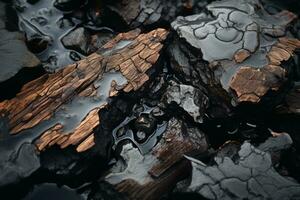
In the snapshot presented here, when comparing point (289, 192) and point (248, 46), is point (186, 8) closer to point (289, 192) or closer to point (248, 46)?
point (248, 46)

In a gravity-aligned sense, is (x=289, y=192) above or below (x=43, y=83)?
below

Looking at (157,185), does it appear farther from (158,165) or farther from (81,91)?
(81,91)

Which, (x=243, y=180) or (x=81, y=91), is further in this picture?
(x=81, y=91)

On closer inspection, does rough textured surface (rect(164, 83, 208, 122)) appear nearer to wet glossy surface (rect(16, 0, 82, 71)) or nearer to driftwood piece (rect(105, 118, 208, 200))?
driftwood piece (rect(105, 118, 208, 200))

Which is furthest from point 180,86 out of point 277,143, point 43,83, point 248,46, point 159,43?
point 43,83

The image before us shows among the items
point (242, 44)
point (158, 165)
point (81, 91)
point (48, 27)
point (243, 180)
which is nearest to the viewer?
point (243, 180)

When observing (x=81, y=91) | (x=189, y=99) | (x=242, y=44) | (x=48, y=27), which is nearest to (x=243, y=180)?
(x=189, y=99)

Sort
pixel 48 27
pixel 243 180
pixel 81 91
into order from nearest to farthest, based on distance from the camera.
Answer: pixel 243 180 < pixel 81 91 < pixel 48 27
